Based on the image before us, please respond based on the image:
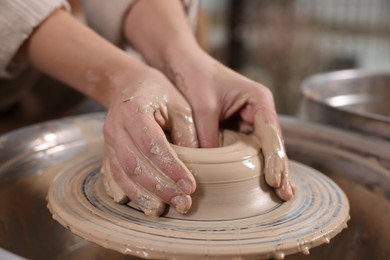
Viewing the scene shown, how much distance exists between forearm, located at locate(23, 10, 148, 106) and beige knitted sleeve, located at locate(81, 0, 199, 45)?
0.22m

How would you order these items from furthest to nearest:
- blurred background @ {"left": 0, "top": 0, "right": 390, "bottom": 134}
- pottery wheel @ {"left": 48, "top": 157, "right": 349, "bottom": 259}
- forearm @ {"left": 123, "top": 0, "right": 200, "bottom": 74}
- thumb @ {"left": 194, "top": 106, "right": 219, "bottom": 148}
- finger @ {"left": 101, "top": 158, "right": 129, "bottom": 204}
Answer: blurred background @ {"left": 0, "top": 0, "right": 390, "bottom": 134}
forearm @ {"left": 123, "top": 0, "right": 200, "bottom": 74}
thumb @ {"left": 194, "top": 106, "right": 219, "bottom": 148}
finger @ {"left": 101, "top": 158, "right": 129, "bottom": 204}
pottery wheel @ {"left": 48, "top": 157, "right": 349, "bottom": 259}

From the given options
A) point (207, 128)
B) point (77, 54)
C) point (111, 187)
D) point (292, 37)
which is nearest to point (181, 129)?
point (207, 128)

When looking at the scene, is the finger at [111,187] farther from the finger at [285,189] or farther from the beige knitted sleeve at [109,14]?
the beige knitted sleeve at [109,14]

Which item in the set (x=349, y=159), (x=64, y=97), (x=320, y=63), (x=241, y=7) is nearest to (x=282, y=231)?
(x=349, y=159)

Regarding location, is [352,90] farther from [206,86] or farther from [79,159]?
[79,159]

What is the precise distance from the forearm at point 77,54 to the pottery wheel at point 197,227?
21 centimetres

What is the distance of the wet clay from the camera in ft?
2.38

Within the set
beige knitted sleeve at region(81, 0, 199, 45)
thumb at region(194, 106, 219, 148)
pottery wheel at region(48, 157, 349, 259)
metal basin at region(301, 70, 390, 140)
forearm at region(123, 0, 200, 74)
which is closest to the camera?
pottery wheel at region(48, 157, 349, 259)

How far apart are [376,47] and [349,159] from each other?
11.5 ft

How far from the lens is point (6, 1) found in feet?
3.15

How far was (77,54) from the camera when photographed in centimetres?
102

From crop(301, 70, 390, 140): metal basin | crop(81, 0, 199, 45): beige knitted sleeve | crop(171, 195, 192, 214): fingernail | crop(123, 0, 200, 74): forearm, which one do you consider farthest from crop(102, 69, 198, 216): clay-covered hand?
crop(301, 70, 390, 140): metal basin

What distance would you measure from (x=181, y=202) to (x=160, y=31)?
1.73ft

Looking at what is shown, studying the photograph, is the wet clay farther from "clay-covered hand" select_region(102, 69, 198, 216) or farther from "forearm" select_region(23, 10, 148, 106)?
"forearm" select_region(23, 10, 148, 106)
